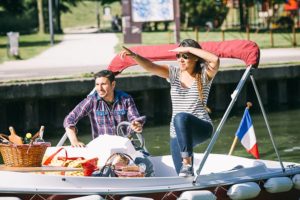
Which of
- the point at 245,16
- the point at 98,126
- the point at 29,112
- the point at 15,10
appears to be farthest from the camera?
the point at 245,16

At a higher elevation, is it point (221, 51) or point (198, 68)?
point (221, 51)

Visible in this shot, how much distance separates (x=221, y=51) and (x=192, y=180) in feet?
5.57

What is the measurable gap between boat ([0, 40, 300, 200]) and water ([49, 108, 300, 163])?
585 centimetres

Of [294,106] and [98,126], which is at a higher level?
[98,126]

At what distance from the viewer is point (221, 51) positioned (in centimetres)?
1202

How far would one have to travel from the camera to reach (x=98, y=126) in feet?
39.6

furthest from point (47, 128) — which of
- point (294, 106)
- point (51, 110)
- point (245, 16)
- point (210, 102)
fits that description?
point (245, 16)

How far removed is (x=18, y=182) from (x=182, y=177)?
1901 mm

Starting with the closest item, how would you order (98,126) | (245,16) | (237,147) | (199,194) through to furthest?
(199,194)
(98,126)
(237,147)
(245,16)

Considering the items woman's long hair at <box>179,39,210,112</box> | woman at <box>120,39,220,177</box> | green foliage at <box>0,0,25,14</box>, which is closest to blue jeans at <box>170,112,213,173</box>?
woman at <box>120,39,220,177</box>

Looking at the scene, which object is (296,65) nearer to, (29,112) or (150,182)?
(29,112)

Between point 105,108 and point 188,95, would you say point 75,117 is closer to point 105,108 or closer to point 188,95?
point 105,108

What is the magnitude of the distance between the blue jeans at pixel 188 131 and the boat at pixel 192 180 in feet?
0.51

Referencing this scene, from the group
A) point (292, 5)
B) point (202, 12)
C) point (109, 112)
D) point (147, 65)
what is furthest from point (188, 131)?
point (202, 12)
